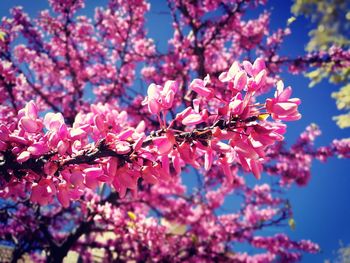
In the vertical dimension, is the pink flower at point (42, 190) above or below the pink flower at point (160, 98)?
below

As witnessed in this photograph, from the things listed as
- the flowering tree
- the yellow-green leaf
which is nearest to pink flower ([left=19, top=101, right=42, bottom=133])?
the flowering tree

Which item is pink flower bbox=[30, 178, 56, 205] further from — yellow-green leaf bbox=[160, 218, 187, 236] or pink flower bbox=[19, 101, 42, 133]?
yellow-green leaf bbox=[160, 218, 187, 236]

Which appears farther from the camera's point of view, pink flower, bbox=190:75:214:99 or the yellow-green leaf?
the yellow-green leaf

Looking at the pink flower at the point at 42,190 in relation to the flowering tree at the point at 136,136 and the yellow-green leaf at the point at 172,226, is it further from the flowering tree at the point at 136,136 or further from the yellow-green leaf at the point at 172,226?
the yellow-green leaf at the point at 172,226

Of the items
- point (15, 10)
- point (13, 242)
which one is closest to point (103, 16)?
point (15, 10)

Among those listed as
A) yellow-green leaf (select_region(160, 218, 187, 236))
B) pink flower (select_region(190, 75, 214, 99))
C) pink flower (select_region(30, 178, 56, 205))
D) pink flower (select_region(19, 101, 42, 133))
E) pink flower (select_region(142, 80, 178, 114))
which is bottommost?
pink flower (select_region(30, 178, 56, 205))

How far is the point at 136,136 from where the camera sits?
4.87ft

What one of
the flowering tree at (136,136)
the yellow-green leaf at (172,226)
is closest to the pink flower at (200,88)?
the flowering tree at (136,136)

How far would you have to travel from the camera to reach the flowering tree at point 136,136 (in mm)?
1330

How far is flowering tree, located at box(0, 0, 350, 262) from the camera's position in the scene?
52.4 inches

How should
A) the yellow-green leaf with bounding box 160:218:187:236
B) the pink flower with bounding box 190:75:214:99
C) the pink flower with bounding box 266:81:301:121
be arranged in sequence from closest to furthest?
the pink flower with bounding box 266:81:301:121 < the pink flower with bounding box 190:75:214:99 < the yellow-green leaf with bounding box 160:218:187:236

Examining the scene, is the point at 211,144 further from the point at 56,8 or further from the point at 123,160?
the point at 56,8

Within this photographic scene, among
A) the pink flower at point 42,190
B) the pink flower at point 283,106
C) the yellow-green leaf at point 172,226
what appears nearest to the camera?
the pink flower at point 283,106

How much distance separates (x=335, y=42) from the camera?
23.7ft
